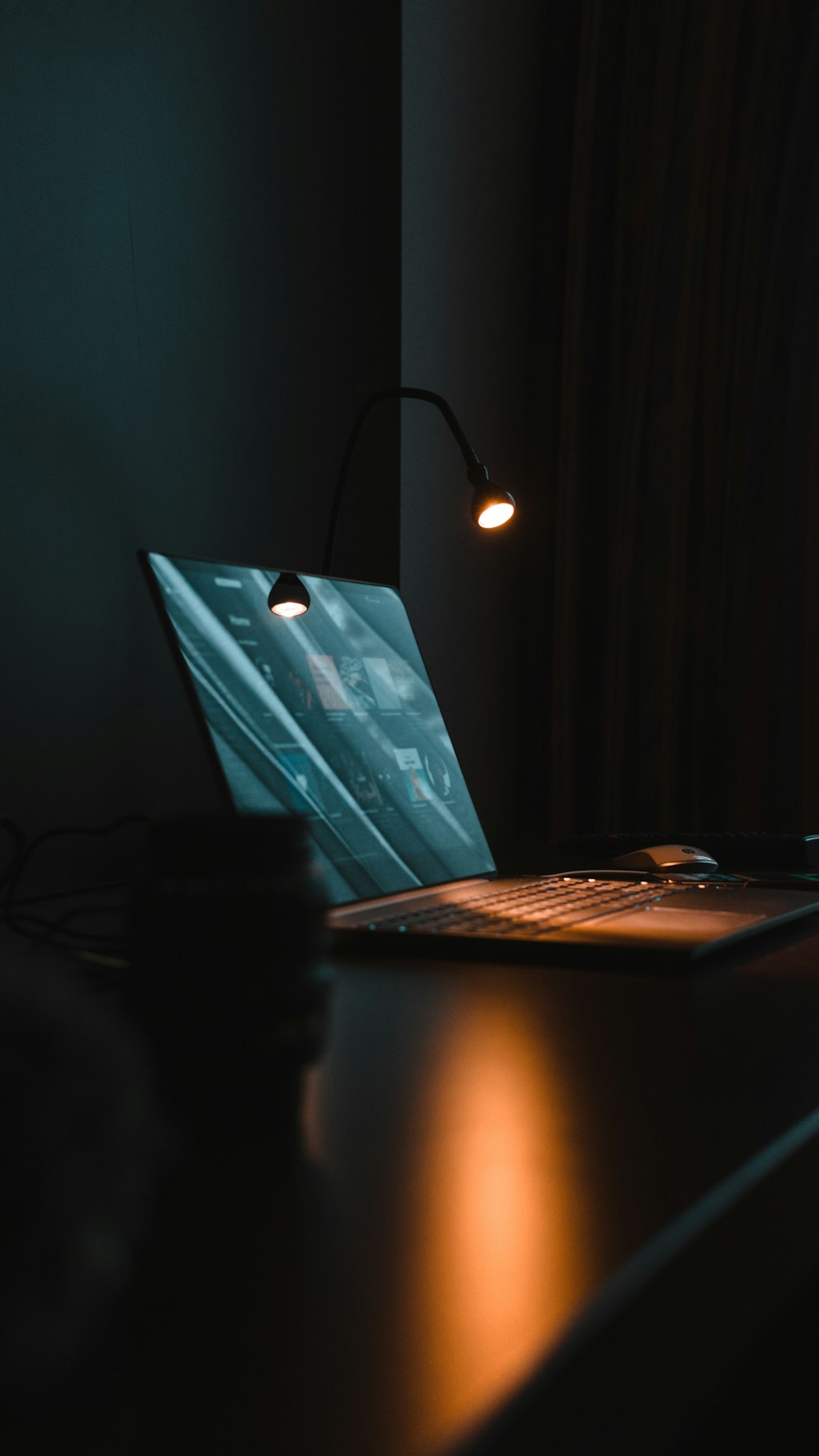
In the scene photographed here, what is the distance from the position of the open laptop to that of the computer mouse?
20 millimetres

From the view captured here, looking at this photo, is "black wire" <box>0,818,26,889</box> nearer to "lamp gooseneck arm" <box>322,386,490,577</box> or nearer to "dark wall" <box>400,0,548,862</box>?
"lamp gooseneck arm" <box>322,386,490,577</box>

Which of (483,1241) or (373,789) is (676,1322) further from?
(373,789)

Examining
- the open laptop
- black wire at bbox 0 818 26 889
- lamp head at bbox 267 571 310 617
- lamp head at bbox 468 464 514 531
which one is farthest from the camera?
lamp head at bbox 468 464 514 531

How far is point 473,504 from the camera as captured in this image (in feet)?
4.04

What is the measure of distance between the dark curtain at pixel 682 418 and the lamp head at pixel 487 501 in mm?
606

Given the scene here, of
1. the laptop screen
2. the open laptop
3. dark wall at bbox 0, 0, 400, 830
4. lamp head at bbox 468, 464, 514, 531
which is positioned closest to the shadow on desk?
the open laptop

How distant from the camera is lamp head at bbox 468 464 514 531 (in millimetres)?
1207

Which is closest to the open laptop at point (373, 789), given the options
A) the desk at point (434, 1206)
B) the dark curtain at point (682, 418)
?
the desk at point (434, 1206)

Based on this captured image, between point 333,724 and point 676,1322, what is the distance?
27.7 inches

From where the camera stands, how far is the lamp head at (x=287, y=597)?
97 centimetres

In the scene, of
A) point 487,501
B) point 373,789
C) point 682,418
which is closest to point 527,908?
point 373,789

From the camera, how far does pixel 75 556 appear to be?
1.07 m

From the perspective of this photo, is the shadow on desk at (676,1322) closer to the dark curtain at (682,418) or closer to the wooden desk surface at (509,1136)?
the wooden desk surface at (509,1136)

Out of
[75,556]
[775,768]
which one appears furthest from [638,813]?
[75,556]
